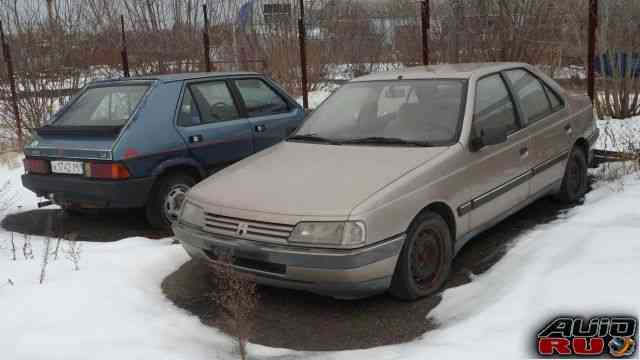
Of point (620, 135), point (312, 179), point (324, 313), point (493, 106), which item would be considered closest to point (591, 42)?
point (620, 135)

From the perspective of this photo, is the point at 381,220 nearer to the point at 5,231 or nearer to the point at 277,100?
the point at 277,100

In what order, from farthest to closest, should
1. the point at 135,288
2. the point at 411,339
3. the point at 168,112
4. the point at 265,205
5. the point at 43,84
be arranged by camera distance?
the point at 43,84, the point at 168,112, the point at 135,288, the point at 265,205, the point at 411,339

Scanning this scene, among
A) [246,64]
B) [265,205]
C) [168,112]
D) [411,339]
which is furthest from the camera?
[246,64]

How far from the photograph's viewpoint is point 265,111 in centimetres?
735

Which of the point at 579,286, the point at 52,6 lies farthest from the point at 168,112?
the point at 52,6

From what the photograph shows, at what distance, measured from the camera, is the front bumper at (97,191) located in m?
5.87

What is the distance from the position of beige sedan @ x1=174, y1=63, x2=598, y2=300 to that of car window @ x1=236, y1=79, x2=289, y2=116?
5.27ft

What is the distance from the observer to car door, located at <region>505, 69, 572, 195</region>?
5641mm

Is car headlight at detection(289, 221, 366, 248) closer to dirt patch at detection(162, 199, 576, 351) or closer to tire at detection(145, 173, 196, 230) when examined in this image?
dirt patch at detection(162, 199, 576, 351)

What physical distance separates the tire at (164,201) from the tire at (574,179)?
368cm

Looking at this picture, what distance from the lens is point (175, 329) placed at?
3.94 meters

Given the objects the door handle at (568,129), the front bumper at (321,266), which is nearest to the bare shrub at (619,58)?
the door handle at (568,129)

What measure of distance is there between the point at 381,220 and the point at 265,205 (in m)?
0.75

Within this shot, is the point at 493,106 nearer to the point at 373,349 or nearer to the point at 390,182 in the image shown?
the point at 390,182
